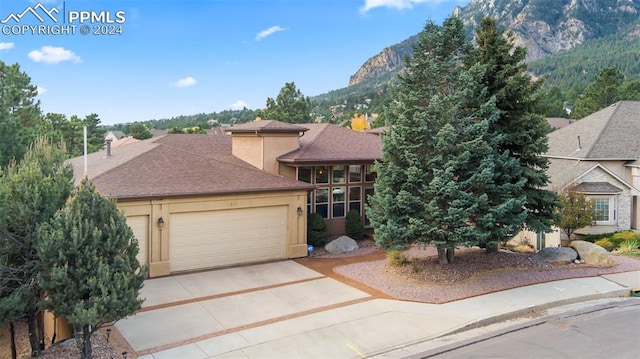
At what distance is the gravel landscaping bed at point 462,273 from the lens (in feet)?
40.0

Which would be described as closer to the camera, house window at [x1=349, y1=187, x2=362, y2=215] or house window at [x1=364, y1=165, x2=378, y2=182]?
house window at [x1=349, y1=187, x2=362, y2=215]

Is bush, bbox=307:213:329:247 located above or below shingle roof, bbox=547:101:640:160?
below

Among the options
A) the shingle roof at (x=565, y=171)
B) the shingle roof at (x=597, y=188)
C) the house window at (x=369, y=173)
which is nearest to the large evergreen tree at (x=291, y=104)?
the shingle roof at (x=565, y=171)

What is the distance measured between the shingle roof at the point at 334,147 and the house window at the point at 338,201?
133 cm

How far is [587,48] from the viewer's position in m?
126

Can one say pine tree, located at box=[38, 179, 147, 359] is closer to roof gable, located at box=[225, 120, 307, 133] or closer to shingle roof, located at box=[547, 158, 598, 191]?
roof gable, located at box=[225, 120, 307, 133]

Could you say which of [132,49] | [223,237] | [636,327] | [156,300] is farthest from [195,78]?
[636,327]

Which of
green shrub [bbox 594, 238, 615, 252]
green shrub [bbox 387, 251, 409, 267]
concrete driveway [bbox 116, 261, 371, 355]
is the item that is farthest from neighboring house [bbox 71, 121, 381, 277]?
green shrub [bbox 594, 238, 615, 252]

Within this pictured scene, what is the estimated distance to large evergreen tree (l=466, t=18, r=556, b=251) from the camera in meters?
14.2

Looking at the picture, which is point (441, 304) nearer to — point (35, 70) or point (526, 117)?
point (526, 117)

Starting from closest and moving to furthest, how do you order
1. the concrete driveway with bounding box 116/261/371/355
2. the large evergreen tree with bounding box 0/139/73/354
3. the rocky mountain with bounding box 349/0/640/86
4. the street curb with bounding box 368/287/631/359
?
1. the large evergreen tree with bounding box 0/139/73/354
2. the street curb with bounding box 368/287/631/359
3. the concrete driveway with bounding box 116/261/371/355
4. the rocky mountain with bounding box 349/0/640/86

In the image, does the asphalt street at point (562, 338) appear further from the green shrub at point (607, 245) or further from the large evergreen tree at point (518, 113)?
the green shrub at point (607, 245)

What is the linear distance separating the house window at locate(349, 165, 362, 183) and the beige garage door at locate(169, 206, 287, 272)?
13.1 feet

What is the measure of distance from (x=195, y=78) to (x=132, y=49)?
1564 cm
